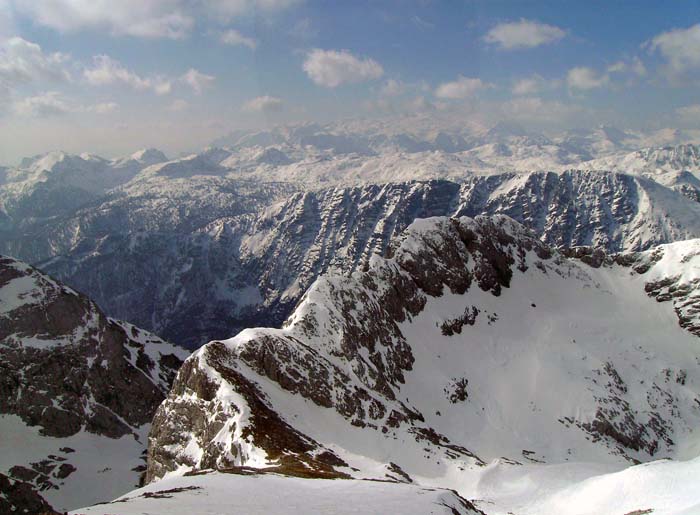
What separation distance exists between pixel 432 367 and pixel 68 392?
106 m

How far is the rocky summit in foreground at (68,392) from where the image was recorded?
108562 mm

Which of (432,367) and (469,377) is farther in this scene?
(469,377)

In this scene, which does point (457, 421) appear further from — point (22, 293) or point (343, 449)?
point (22, 293)

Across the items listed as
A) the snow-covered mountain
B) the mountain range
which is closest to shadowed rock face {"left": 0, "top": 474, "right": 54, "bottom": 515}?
the mountain range

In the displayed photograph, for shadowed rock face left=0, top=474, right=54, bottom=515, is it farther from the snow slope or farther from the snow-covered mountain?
the snow slope

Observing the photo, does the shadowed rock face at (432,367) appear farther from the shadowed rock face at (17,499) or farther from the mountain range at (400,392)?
the shadowed rock face at (17,499)

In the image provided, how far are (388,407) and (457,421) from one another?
21.0 m

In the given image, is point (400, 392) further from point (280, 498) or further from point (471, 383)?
point (280, 498)

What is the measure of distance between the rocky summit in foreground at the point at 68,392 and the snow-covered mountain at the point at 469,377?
62776mm

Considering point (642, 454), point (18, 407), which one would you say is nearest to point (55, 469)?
point (18, 407)

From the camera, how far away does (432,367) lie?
10125cm

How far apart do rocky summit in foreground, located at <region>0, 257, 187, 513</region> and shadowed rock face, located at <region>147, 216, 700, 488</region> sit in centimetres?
6084

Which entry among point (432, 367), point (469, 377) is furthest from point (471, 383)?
point (432, 367)

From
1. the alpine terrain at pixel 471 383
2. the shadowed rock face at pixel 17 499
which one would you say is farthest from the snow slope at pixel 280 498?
the shadowed rock face at pixel 17 499
